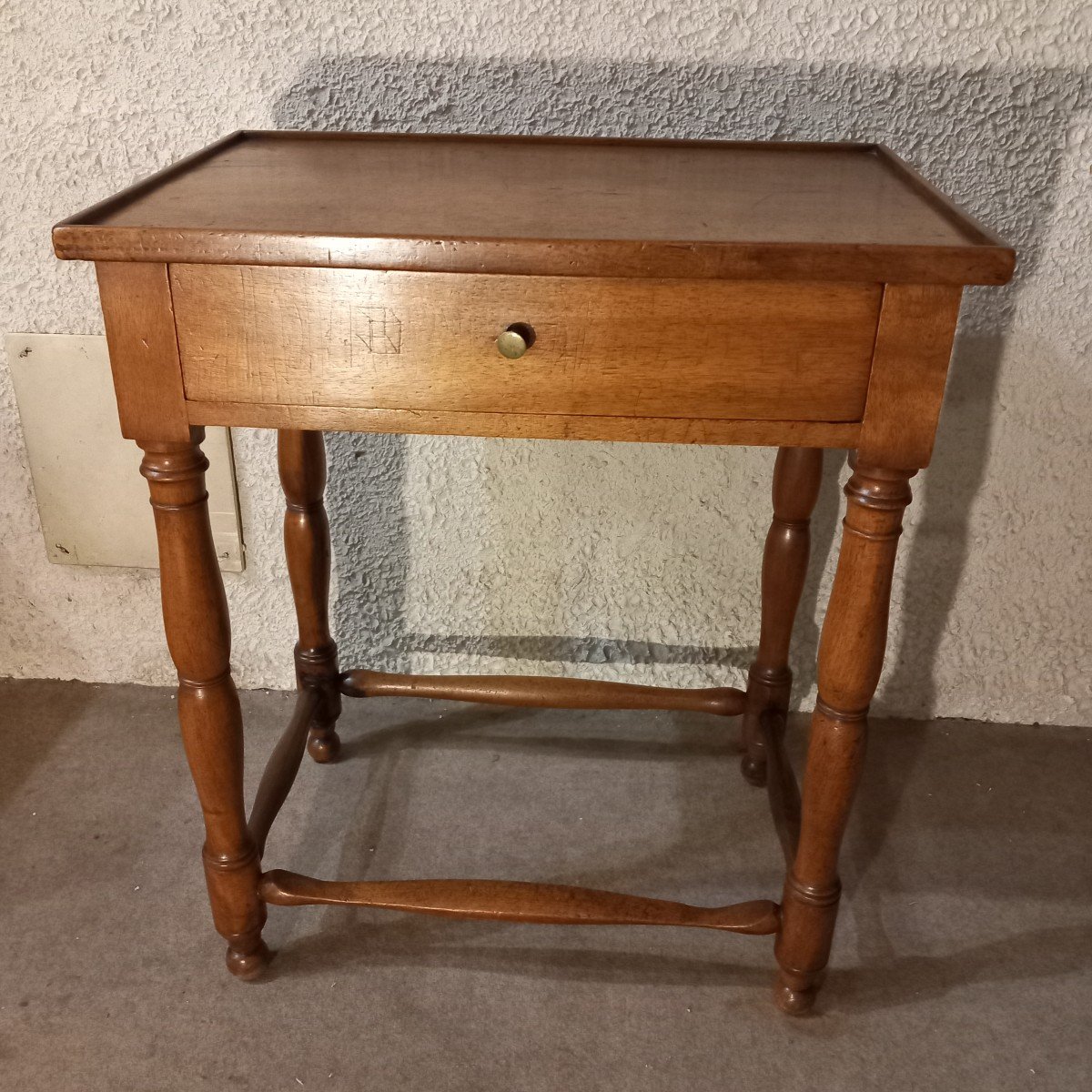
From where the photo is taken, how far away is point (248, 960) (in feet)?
3.57

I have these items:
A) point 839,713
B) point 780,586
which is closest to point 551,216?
point 839,713

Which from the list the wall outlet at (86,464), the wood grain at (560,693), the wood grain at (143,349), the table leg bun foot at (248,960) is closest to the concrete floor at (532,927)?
the table leg bun foot at (248,960)

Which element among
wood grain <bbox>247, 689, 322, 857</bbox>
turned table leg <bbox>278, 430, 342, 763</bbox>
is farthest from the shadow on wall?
wood grain <bbox>247, 689, 322, 857</bbox>

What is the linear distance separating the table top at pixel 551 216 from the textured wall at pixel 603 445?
0.16m

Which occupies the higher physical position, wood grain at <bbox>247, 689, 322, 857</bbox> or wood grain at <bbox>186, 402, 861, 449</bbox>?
wood grain at <bbox>186, 402, 861, 449</bbox>

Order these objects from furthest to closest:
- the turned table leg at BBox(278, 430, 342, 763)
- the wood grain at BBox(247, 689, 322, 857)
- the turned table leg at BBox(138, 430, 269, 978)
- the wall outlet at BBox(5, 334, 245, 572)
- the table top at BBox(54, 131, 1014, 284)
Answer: the wall outlet at BBox(5, 334, 245, 572) → the turned table leg at BBox(278, 430, 342, 763) → the wood grain at BBox(247, 689, 322, 857) → the turned table leg at BBox(138, 430, 269, 978) → the table top at BBox(54, 131, 1014, 284)

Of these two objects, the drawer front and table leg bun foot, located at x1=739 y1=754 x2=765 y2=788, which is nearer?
the drawer front

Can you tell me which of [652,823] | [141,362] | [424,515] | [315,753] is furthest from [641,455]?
[141,362]

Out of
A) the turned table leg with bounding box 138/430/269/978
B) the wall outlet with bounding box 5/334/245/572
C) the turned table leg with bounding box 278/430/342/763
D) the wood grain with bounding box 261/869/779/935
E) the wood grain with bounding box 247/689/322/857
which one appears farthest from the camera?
the wall outlet with bounding box 5/334/245/572

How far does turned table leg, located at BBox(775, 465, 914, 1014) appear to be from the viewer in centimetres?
85

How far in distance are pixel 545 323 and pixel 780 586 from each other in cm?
58

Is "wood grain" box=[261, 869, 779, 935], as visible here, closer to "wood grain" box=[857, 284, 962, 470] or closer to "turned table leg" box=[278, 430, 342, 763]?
A: "turned table leg" box=[278, 430, 342, 763]

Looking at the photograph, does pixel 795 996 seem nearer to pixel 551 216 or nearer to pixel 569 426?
pixel 569 426

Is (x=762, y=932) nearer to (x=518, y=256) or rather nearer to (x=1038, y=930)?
(x=1038, y=930)
